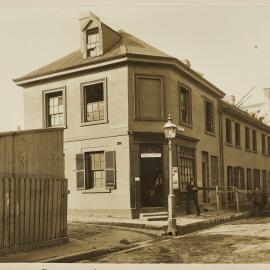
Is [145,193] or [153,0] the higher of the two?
[153,0]

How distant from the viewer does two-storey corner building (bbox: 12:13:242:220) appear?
17.3m

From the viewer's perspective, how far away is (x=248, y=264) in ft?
29.0

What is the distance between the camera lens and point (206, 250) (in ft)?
35.4

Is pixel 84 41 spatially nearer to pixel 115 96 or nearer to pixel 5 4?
pixel 115 96

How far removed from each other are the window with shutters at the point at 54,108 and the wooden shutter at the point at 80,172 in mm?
1738

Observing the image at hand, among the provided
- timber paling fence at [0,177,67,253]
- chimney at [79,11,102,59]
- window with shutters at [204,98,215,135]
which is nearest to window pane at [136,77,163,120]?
chimney at [79,11,102,59]

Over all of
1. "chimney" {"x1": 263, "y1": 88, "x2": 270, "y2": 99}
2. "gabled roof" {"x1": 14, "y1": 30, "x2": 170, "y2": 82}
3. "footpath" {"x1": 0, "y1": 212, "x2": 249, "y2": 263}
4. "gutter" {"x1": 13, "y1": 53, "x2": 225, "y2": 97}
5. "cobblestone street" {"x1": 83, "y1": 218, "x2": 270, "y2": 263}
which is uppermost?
"chimney" {"x1": 263, "y1": 88, "x2": 270, "y2": 99}

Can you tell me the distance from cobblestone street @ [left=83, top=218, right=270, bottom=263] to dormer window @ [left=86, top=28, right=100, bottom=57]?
8226 mm

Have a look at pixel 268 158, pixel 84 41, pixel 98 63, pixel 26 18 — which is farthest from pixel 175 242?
pixel 268 158

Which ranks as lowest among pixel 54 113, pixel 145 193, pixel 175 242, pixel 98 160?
pixel 175 242

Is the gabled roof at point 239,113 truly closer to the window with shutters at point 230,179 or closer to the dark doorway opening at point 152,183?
the window with shutters at point 230,179

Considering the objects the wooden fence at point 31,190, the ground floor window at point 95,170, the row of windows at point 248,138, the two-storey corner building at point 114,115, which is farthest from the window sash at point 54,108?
the row of windows at point 248,138

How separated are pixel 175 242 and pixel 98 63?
811cm

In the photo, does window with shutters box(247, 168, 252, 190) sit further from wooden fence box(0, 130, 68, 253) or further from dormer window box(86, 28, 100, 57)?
wooden fence box(0, 130, 68, 253)
